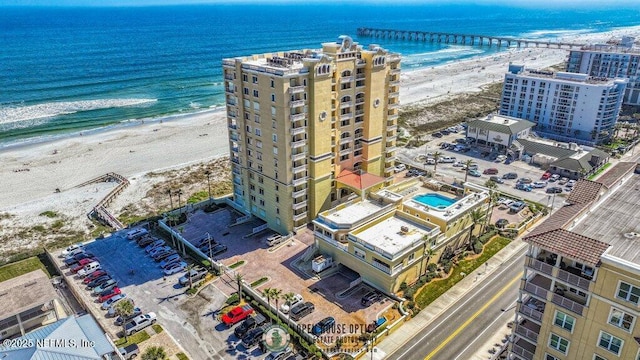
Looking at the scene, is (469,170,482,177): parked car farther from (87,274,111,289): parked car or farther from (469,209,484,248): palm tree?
(87,274,111,289): parked car

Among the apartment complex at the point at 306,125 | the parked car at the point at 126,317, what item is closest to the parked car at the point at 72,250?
the parked car at the point at 126,317

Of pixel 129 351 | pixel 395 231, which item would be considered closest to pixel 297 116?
pixel 395 231

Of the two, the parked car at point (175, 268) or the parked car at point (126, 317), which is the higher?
the parked car at point (175, 268)

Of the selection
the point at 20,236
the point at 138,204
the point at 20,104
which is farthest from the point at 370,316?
the point at 20,104

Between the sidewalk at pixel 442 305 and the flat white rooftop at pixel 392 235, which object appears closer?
the sidewalk at pixel 442 305

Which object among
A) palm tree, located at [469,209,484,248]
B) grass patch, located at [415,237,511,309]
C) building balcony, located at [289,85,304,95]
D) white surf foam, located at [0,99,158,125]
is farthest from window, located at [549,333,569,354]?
white surf foam, located at [0,99,158,125]

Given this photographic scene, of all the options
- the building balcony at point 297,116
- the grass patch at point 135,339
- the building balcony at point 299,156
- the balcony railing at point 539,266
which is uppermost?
the building balcony at point 297,116

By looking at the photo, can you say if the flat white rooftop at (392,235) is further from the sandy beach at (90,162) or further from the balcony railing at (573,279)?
the sandy beach at (90,162)
